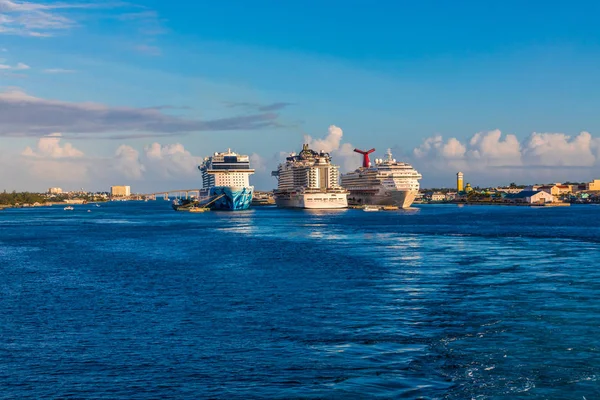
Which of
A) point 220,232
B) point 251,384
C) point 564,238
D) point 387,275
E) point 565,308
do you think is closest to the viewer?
point 251,384

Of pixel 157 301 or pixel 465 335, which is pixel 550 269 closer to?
pixel 465 335

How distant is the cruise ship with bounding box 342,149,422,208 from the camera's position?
15175cm

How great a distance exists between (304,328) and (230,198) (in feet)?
424

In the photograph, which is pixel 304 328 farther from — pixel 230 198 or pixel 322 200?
pixel 230 198

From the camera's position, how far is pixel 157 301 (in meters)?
29.0

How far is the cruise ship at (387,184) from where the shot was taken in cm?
15175

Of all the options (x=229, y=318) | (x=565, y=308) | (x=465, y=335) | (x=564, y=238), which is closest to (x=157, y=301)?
→ (x=229, y=318)

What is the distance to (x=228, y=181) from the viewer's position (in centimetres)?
15862

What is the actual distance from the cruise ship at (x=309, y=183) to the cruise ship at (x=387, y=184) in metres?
6.72

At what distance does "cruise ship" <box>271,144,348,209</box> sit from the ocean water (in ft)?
345

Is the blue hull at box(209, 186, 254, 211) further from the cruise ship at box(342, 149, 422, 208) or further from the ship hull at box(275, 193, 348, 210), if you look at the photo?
the cruise ship at box(342, 149, 422, 208)

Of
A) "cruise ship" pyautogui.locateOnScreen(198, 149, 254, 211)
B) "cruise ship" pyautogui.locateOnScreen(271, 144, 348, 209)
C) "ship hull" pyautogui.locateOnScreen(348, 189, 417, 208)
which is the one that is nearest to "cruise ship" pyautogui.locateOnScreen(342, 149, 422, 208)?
"ship hull" pyautogui.locateOnScreen(348, 189, 417, 208)

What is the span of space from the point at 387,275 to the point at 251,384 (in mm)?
21017

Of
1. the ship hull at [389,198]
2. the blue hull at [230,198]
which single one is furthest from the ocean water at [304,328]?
the ship hull at [389,198]
